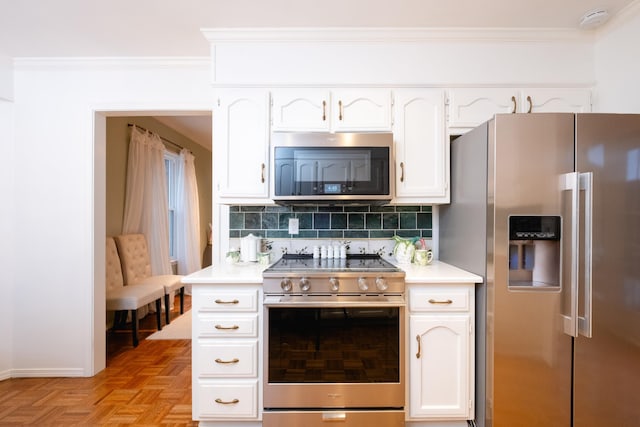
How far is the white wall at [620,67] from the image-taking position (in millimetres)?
1925

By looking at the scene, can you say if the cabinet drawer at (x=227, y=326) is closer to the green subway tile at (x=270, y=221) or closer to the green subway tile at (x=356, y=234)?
the green subway tile at (x=270, y=221)

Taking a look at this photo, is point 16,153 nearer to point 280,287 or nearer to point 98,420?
point 98,420

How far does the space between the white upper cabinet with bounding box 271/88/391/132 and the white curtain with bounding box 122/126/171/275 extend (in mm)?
2495

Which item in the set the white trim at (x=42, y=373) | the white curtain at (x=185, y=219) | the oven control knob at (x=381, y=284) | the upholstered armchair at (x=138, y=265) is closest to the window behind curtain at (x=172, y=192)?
the white curtain at (x=185, y=219)

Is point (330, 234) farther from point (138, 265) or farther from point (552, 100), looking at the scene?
point (138, 265)

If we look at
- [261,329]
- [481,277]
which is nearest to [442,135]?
[481,277]

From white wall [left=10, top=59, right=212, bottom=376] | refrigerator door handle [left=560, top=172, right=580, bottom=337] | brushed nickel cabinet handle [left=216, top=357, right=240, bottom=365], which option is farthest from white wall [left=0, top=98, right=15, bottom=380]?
refrigerator door handle [left=560, top=172, right=580, bottom=337]

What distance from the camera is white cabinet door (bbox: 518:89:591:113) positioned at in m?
2.19

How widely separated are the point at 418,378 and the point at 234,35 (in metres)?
2.48

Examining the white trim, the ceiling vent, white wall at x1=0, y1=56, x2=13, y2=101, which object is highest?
the ceiling vent

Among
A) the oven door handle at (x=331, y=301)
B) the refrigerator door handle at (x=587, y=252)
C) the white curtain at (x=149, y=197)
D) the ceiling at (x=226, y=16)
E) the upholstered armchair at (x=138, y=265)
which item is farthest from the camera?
the white curtain at (x=149, y=197)

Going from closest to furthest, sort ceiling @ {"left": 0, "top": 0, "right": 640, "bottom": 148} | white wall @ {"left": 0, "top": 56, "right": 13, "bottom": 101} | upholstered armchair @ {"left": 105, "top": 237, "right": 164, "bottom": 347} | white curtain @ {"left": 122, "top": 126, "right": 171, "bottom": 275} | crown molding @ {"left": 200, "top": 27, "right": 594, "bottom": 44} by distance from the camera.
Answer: ceiling @ {"left": 0, "top": 0, "right": 640, "bottom": 148} < crown molding @ {"left": 200, "top": 27, "right": 594, "bottom": 44} < white wall @ {"left": 0, "top": 56, "right": 13, "bottom": 101} < upholstered armchair @ {"left": 105, "top": 237, "right": 164, "bottom": 347} < white curtain @ {"left": 122, "top": 126, "right": 171, "bottom": 275}

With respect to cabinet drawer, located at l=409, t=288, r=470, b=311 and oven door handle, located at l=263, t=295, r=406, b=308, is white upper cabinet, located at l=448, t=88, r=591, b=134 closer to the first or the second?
cabinet drawer, located at l=409, t=288, r=470, b=311

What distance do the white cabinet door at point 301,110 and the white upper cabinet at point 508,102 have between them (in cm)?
88
